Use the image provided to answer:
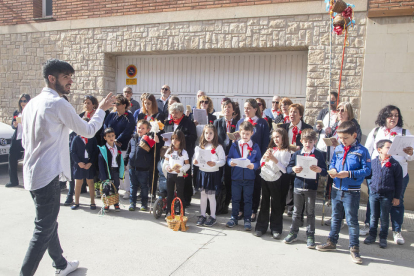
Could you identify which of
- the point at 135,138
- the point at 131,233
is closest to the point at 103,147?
the point at 135,138

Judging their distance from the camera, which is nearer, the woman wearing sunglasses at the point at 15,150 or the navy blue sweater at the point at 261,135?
the navy blue sweater at the point at 261,135

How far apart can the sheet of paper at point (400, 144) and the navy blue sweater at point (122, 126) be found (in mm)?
4328

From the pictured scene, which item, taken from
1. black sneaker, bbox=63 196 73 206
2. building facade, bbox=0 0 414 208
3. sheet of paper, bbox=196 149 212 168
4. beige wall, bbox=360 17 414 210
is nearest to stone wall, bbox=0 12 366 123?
building facade, bbox=0 0 414 208

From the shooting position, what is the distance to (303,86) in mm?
7574

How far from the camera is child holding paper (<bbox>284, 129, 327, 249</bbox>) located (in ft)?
14.2

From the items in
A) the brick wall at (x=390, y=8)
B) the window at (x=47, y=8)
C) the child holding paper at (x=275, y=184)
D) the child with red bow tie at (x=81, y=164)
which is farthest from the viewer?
the window at (x=47, y=8)

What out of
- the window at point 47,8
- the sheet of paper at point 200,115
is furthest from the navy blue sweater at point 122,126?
the window at point 47,8

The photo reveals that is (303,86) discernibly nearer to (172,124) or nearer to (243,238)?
(172,124)

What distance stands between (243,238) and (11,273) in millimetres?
2766

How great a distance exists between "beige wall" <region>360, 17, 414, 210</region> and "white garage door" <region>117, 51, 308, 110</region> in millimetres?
1398

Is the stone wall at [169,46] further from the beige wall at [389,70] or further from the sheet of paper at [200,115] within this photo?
the sheet of paper at [200,115]

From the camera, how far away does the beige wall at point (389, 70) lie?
631 centimetres

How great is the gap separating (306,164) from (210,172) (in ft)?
4.82

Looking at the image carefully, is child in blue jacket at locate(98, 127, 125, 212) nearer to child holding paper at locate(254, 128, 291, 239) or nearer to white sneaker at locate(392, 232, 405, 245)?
child holding paper at locate(254, 128, 291, 239)
